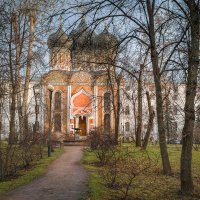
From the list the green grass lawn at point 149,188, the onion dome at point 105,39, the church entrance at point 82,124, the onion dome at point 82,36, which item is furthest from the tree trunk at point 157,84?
the church entrance at point 82,124

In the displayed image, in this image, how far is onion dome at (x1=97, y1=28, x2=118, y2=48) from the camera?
37.6 feet

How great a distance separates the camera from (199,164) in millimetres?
15961

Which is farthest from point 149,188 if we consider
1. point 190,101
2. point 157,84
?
point 157,84

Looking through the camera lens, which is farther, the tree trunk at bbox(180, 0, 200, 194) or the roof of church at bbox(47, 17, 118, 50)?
the roof of church at bbox(47, 17, 118, 50)

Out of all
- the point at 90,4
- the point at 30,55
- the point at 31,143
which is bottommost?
the point at 31,143

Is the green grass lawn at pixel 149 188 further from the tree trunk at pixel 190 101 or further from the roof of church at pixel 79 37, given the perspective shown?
the roof of church at pixel 79 37

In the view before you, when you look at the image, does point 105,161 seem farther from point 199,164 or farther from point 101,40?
point 101,40

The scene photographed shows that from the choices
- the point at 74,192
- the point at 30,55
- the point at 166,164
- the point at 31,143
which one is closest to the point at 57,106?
the point at 30,55

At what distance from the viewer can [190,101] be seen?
9.13 meters

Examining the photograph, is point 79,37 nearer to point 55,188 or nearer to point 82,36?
point 82,36

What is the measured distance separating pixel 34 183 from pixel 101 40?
5.31 metres

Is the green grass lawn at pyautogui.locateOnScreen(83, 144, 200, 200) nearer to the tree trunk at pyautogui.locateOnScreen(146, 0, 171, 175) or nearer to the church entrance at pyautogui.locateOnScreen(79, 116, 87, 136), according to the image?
the tree trunk at pyautogui.locateOnScreen(146, 0, 171, 175)

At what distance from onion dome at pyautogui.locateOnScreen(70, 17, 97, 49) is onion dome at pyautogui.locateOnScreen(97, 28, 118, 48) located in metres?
1.06

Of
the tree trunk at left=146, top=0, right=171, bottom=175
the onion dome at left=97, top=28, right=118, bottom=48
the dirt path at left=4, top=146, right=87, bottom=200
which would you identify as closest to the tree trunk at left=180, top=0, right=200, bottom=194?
the dirt path at left=4, top=146, right=87, bottom=200
